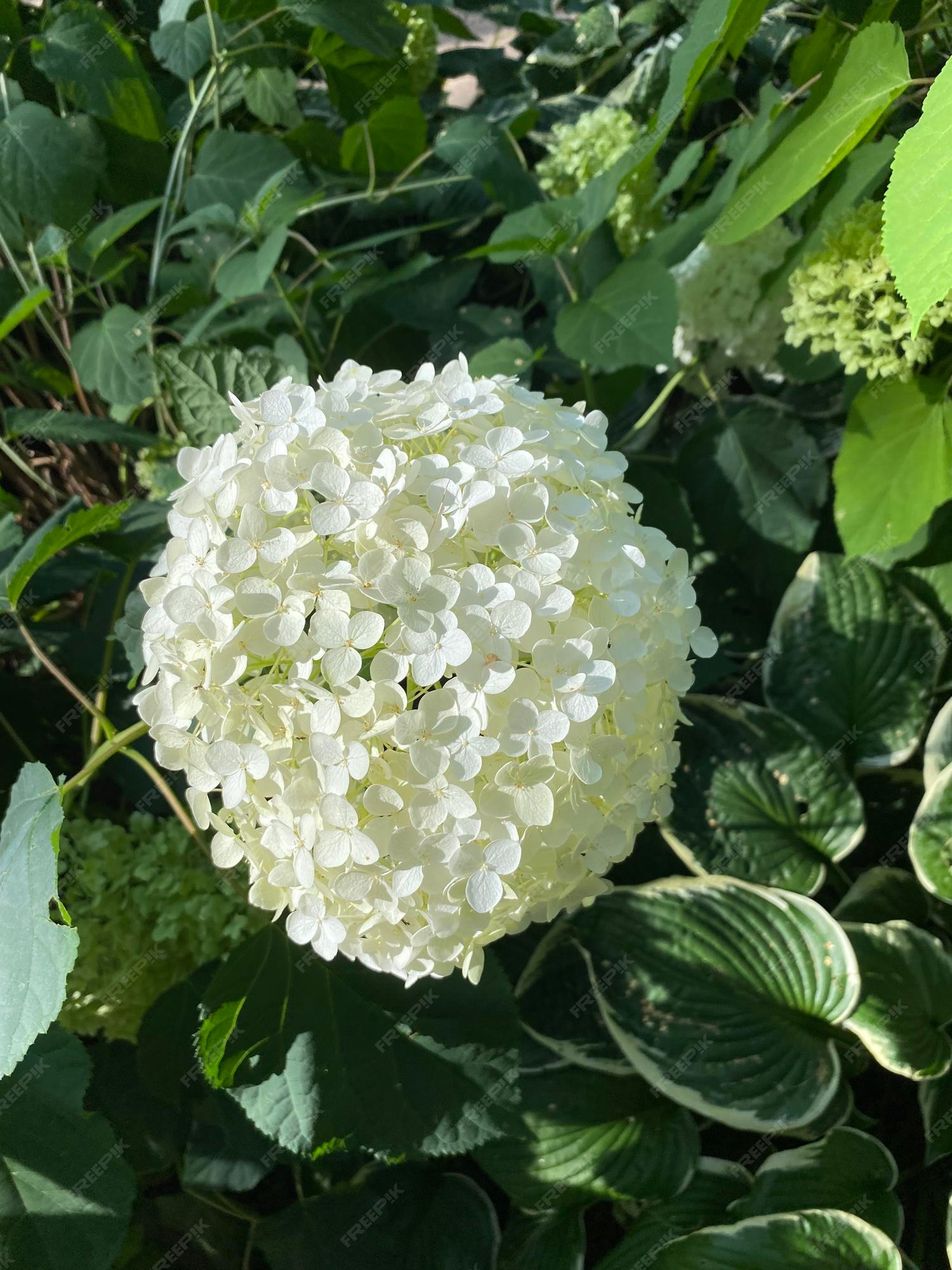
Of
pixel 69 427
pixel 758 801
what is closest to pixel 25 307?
pixel 69 427

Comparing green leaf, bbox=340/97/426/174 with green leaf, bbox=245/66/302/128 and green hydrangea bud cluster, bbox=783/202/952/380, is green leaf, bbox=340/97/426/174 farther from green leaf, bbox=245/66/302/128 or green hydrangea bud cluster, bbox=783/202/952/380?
green hydrangea bud cluster, bbox=783/202/952/380

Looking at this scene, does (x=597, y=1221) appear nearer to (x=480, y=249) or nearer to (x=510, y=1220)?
(x=510, y=1220)

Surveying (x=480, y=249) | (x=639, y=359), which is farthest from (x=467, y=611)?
(x=480, y=249)

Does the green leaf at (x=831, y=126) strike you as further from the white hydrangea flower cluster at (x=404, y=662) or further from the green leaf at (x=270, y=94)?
the green leaf at (x=270, y=94)

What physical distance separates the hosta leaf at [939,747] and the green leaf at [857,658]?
66 millimetres

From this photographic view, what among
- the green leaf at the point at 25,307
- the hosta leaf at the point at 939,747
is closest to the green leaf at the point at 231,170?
the green leaf at the point at 25,307

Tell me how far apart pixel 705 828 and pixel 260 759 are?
717mm

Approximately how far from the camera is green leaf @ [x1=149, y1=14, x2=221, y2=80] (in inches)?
37.8

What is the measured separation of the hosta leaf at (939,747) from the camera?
1.08 metres

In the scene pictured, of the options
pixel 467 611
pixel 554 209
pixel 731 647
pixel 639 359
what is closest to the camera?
pixel 467 611

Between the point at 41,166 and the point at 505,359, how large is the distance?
0.49 metres

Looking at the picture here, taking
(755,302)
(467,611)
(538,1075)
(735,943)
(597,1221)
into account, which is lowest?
(597,1221)

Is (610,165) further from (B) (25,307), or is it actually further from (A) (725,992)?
(A) (725,992)

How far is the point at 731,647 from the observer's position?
1.33 m
